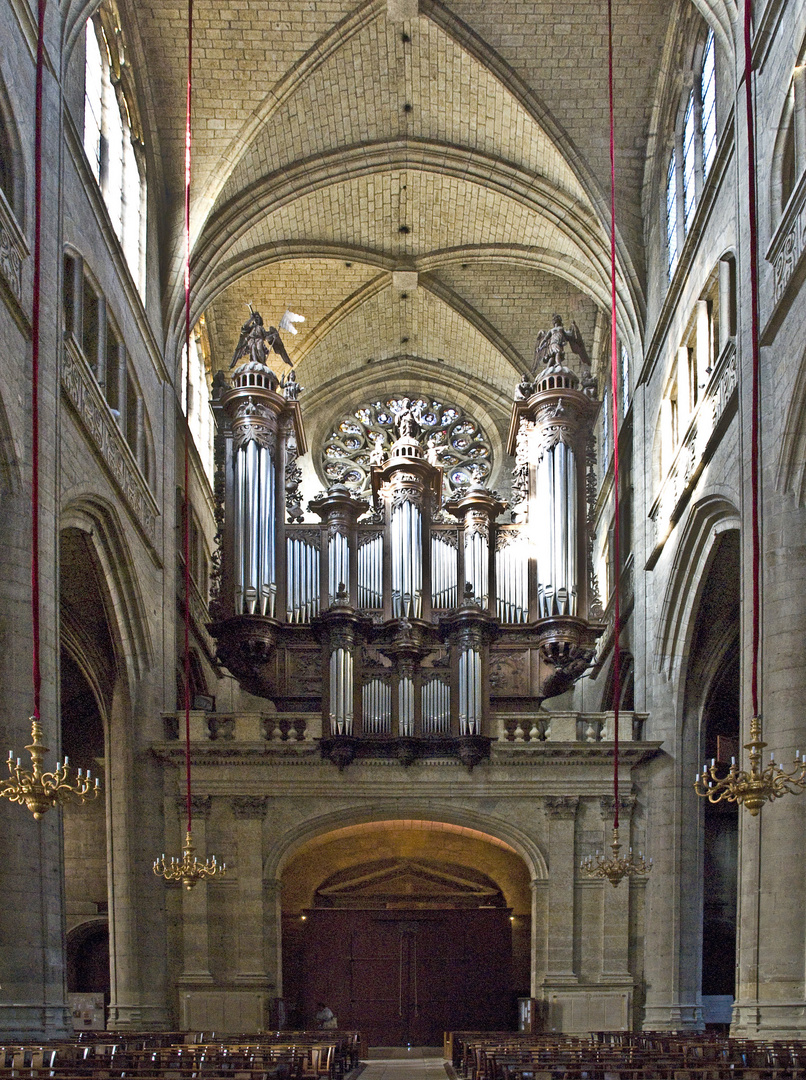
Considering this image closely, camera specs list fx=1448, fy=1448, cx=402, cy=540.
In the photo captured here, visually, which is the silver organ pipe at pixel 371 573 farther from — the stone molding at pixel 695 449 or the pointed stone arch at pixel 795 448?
the pointed stone arch at pixel 795 448

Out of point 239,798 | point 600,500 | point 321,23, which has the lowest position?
point 239,798

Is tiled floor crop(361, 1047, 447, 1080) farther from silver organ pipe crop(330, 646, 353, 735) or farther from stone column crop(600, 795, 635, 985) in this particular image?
silver organ pipe crop(330, 646, 353, 735)

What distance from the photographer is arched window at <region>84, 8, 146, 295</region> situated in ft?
75.3

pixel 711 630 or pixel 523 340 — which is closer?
pixel 711 630

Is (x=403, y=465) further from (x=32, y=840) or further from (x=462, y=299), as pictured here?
(x=32, y=840)

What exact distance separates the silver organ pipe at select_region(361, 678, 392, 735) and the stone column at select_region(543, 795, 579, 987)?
10.2ft

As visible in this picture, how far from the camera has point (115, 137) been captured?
80.2 ft

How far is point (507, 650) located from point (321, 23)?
12.0 m

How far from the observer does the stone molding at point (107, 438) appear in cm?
1980

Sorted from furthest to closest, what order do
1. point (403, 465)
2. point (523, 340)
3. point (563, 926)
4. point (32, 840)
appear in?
point (523, 340) < point (403, 465) < point (563, 926) < point (32, 840)

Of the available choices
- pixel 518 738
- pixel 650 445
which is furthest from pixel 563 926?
pixel 650 445

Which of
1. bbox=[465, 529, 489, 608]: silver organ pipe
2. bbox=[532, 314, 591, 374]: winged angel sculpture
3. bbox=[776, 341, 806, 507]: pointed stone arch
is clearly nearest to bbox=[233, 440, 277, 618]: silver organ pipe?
bbox=[465, 529, 489, 608]: silver organ pipe

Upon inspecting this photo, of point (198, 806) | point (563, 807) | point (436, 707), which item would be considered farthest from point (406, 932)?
point (198, 806)

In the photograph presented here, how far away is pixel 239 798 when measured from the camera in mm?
24953
